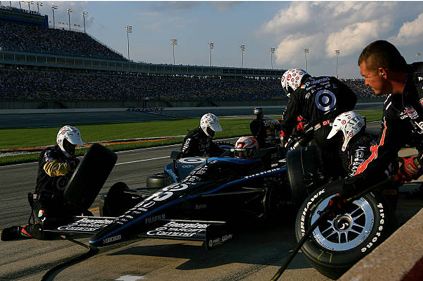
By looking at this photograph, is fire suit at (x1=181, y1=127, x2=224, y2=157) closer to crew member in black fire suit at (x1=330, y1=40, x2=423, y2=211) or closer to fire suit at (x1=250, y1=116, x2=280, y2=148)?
fire suit at (x1=250, y1=116, x2=280, y2=148)

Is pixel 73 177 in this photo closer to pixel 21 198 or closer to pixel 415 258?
pixel 21 198

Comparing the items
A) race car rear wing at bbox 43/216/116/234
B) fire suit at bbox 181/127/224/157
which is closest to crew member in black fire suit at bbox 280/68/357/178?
fire suit at bbox 181/127/224/157

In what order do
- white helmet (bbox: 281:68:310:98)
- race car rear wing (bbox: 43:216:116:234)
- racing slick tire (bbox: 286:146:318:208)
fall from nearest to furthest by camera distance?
race car rear wing (bbox: 43:216:116:234), racing slick tire (bbox: 286:146:318:208), white helmet (bbox: 281:68:310:98)

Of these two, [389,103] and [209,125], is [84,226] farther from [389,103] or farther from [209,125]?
[209,125]

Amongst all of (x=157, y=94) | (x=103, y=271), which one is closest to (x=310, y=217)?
(x=103, y=271)

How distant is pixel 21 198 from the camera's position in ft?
26.6

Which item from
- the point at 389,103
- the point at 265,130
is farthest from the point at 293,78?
the point at 389,103

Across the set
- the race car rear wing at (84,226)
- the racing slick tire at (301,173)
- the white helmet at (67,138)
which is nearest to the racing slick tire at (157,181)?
the white helmet at (67,138)

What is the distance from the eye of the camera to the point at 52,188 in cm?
576

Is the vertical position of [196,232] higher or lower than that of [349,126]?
lower

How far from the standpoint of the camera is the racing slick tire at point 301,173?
4648 mm

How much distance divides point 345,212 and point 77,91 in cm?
5792

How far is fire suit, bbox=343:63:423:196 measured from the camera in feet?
11.0

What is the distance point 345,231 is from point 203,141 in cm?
505
